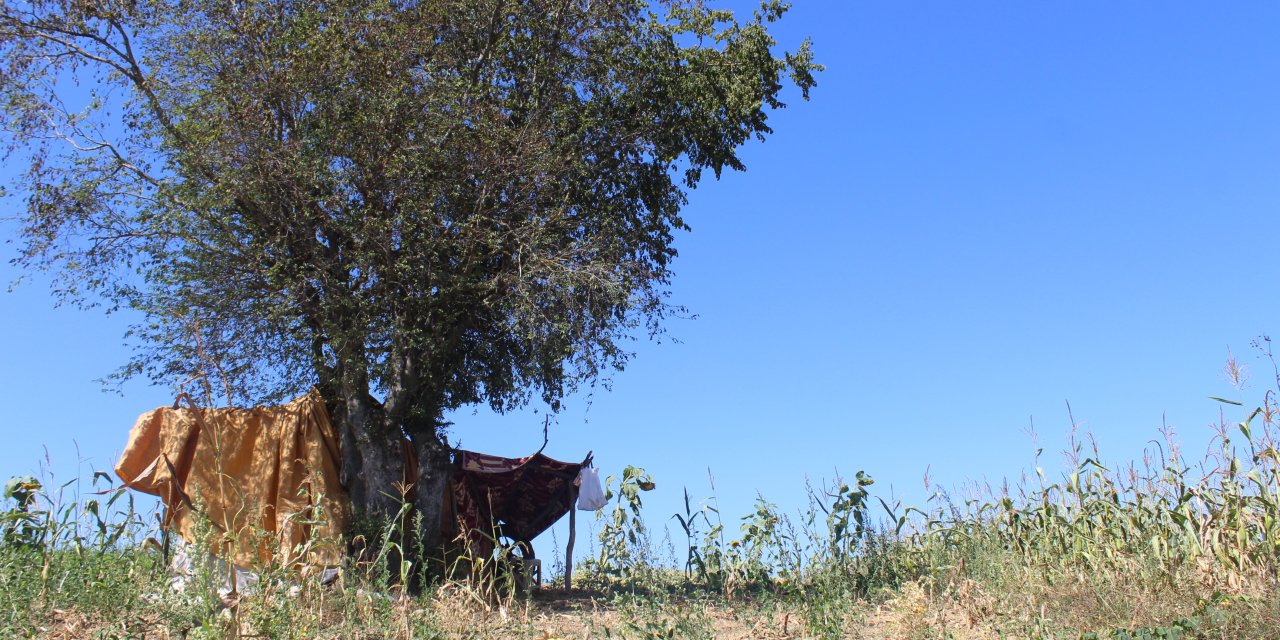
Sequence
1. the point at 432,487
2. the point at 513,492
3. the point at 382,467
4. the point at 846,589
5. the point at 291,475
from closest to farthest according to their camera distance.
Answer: the point at 846,589
the point at 291,475
the point at 382,467
the point at 432,487
the point at 513,492

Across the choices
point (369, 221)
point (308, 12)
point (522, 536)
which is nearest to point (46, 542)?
point (369, 221)

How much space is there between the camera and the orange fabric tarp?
10273 millimetres

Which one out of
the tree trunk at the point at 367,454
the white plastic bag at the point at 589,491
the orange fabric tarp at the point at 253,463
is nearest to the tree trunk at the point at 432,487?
the tree trunk at the point at 367,454

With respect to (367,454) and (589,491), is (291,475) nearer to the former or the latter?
(367,454)

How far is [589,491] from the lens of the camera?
39.8 ft

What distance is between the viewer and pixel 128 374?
12172 millimetres

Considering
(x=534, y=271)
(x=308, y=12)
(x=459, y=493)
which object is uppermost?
(x=308, y=12)

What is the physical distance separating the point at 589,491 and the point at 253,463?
4062 mm

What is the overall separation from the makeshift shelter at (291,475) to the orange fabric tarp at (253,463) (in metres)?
0.01

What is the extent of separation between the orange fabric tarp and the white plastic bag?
2891 millimetres

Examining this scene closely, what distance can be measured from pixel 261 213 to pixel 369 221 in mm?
1585

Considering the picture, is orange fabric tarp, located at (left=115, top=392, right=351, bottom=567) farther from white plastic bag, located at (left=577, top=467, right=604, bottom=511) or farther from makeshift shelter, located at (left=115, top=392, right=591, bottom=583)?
white plastic bag, located at (left=577, top=467, right=604, bottom=511)

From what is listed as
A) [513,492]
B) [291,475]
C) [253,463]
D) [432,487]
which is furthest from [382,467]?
[513,492]

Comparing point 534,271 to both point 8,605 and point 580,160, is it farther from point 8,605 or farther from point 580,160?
point 8,605
